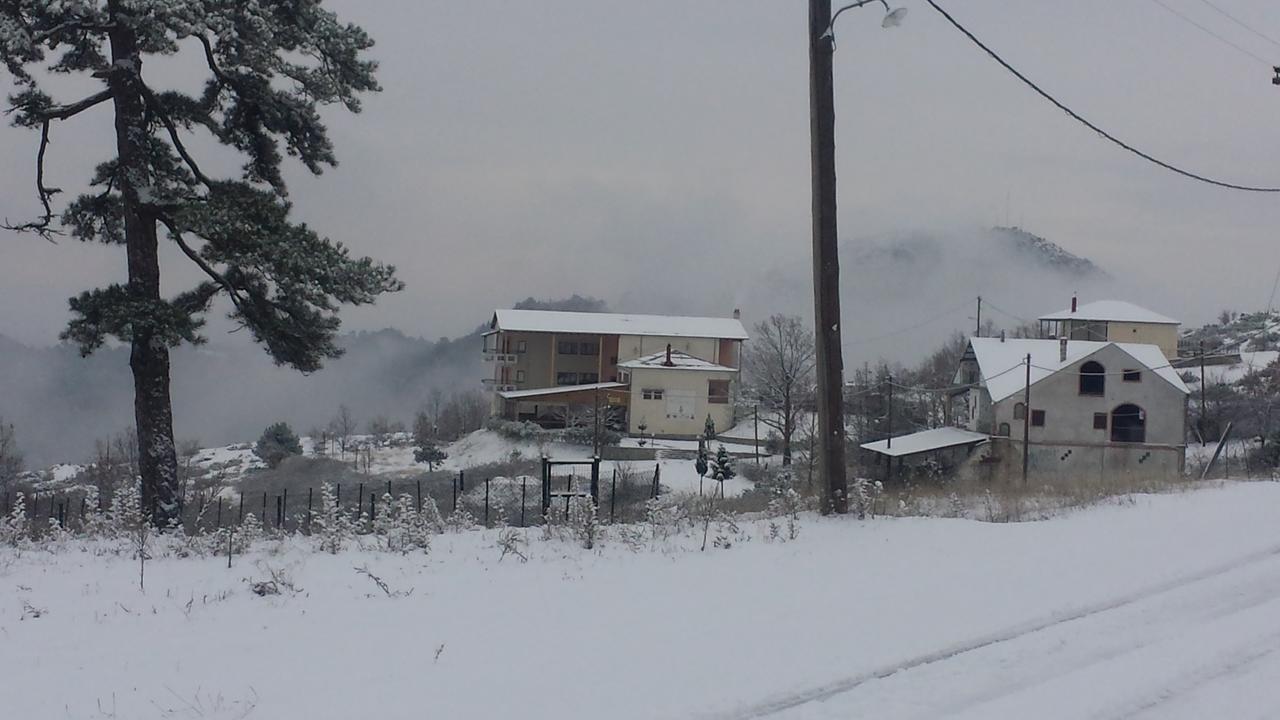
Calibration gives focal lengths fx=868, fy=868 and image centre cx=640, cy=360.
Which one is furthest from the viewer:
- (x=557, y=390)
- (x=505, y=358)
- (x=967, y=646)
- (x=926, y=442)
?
(x=505, y=358)

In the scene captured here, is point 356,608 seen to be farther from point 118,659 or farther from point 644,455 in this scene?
point 644,455

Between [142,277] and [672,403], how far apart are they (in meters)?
45.0

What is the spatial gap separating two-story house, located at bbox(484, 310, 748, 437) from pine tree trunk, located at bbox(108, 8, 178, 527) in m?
41.4

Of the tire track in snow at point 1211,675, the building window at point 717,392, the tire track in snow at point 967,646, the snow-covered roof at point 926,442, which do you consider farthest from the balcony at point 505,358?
the tire track in snow at point 1211,675

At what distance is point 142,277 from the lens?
42.9 feet

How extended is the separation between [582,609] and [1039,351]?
48392 mm

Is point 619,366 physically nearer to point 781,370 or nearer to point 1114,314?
point 781,370

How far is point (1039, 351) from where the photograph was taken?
48875mm

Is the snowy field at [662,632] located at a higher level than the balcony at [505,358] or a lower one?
lower

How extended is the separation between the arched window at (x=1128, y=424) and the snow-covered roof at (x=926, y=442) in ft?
21.3

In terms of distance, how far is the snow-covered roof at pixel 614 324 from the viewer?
6375 centimetres

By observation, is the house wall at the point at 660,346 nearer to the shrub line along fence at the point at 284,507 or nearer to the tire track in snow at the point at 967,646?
the shrub line along fence at the point at 284,507

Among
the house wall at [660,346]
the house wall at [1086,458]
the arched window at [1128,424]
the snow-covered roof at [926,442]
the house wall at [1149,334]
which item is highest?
the house wall at [1149,334]

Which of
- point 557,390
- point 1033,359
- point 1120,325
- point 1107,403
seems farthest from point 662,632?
point 1120,325
